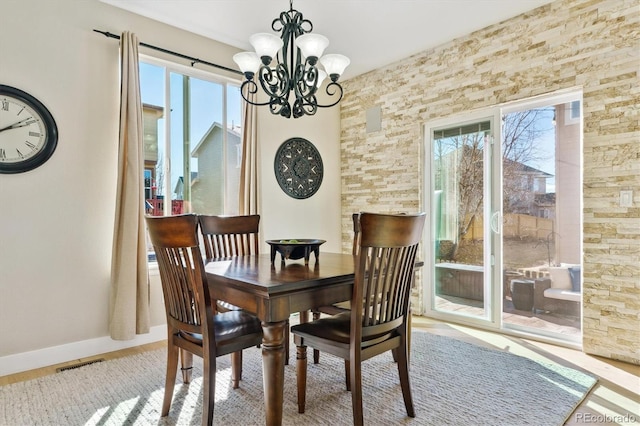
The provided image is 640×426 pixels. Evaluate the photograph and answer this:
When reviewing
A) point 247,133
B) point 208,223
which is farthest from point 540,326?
point 247,133

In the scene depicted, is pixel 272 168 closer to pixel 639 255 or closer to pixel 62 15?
pixel 62 15

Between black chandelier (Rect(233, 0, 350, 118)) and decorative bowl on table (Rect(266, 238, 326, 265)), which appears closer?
decorative bowl on table (Rect(266, 238, 326, 265))

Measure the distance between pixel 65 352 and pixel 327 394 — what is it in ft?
6.67

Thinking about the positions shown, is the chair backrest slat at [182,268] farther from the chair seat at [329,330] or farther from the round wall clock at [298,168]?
the round wall clock at [298,168]

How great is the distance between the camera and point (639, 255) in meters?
2.61

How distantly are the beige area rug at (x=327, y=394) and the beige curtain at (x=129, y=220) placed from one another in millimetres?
350

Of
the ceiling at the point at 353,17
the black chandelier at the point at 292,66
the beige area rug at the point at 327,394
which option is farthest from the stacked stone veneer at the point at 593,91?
the black chandelier at the point at 292,66

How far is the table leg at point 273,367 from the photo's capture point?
5.24ft

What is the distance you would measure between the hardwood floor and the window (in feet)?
4.43

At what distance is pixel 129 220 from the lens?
291cm

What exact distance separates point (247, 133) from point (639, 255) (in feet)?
11.2

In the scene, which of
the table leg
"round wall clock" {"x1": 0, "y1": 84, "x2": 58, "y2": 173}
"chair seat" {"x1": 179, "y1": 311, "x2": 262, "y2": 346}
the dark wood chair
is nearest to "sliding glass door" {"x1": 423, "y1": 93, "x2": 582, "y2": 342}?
the dark wood chair

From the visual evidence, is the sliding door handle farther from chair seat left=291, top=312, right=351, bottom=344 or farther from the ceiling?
chair seat left=291, top=312, right=351, bottom=344

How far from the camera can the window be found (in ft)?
10.8
